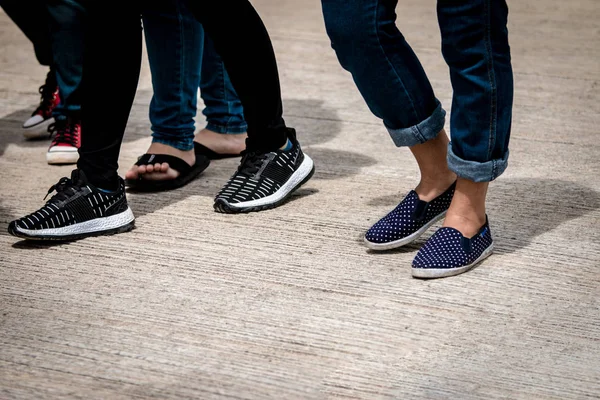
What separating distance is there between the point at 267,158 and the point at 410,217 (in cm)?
58

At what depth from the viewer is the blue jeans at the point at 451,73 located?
6.59 ft

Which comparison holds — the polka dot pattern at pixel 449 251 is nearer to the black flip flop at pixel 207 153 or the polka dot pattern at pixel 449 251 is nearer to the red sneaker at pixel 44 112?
the black flip flop at pixel 207 153

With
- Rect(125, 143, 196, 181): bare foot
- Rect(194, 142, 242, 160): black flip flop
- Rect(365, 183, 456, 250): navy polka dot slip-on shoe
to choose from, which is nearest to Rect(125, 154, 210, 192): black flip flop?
Rect(125, 143, 196, 181): bare foot

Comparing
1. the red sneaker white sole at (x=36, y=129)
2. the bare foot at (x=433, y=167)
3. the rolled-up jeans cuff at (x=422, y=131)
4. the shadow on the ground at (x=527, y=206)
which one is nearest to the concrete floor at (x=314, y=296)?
the shadow on the ground at (x=527, y=206)

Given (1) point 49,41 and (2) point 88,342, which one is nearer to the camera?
(2) point 88,342

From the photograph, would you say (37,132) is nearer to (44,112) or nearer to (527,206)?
(44,112)

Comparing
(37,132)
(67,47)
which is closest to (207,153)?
(67,47)

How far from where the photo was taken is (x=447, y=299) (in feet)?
6.70

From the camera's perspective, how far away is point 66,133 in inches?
126

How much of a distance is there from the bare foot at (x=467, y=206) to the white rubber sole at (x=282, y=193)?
624mm

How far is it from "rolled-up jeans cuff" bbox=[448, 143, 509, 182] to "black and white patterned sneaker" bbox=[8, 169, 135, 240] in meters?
0.96

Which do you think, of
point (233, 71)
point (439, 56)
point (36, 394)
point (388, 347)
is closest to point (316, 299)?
point (388, 347)

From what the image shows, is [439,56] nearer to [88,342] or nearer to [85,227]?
[85,227]

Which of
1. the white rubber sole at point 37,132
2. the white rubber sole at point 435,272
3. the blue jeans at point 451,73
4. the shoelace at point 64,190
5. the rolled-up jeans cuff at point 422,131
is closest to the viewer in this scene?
the blue jeans at point 451,73
